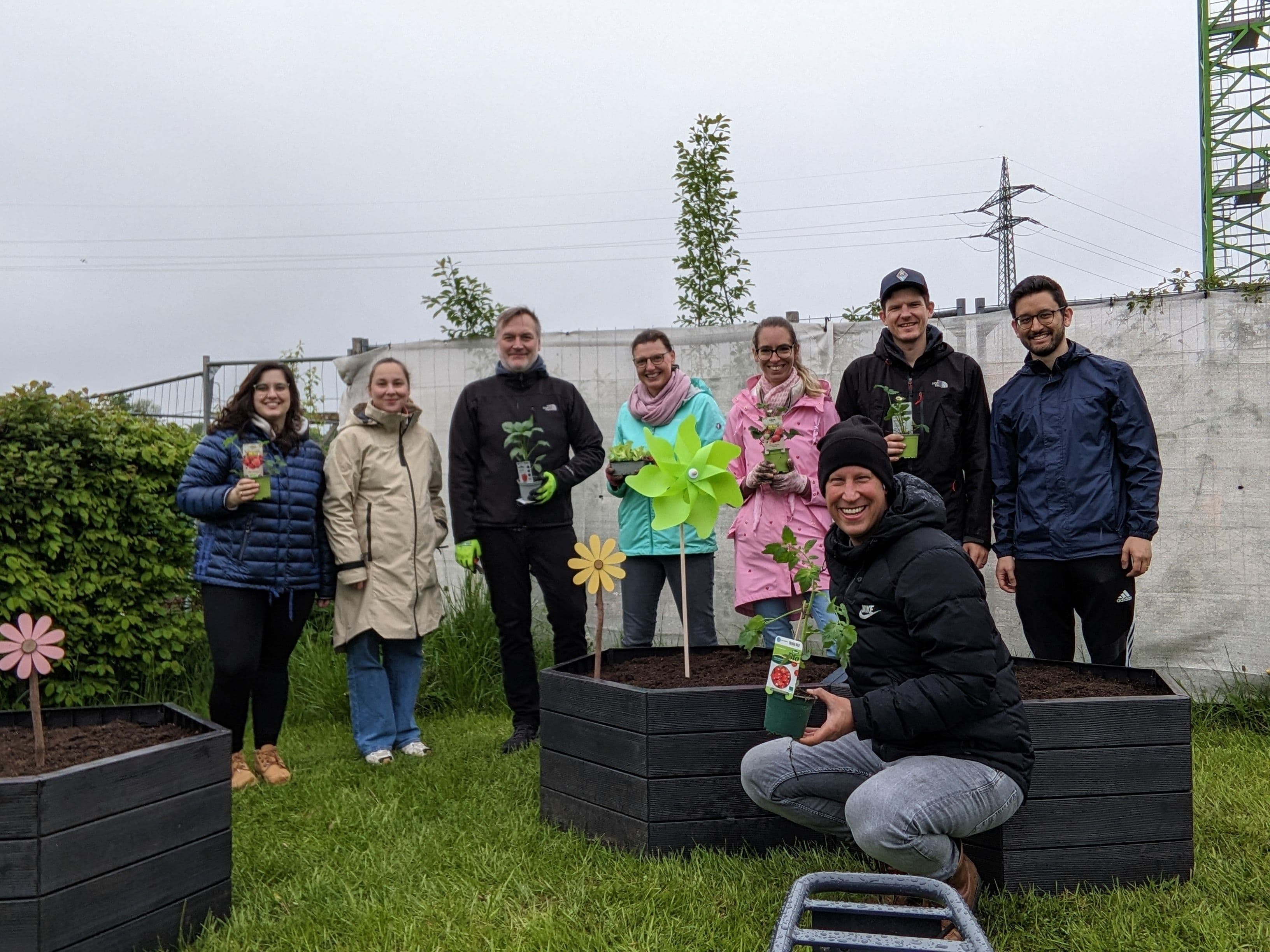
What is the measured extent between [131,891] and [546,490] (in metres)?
2.05

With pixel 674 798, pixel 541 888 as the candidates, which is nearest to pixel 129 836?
pixel 541 888

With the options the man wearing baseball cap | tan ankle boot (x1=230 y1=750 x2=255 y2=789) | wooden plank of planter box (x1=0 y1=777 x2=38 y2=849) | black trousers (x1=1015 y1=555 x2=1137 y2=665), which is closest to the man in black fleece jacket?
tan ankle boot (x1=230 y1=750 x2=255 y2=789)

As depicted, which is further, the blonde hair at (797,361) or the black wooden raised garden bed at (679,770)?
the blonde hair at (797,361)

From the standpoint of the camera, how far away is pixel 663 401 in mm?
3805

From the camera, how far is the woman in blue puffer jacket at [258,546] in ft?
11.4

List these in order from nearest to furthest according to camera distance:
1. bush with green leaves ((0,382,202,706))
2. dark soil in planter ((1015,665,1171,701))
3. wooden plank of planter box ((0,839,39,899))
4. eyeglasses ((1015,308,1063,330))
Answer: wooden plank of planter box ((0,839,39,899)), dark soil in planter ((1015,665,1171,701)), eyeglasses ((1015,308,1063,330)), bush with green leaves ((0,382,202,706))

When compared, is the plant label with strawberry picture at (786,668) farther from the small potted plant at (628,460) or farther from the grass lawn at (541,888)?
the small potted plant at (628,460)

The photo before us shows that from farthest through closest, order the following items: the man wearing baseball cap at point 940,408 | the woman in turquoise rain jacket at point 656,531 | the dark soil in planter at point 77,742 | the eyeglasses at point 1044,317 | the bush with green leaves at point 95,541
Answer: the bush with green leaves at point 95,541 → the woman in turquoise rain jacket at point 656,531 → the man wearing baseball cap at point 940,408 → the eyeglasses at point 1044,317 → the dark soil in planter at point 77,742

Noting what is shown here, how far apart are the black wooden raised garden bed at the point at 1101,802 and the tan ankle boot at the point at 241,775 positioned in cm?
250

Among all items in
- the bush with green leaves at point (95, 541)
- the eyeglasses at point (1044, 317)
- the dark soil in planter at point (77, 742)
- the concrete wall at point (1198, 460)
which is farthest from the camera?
the bush with green leaves at point (95, 541)

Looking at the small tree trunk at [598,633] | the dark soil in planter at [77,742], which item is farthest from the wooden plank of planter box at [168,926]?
the small tree trunk at [598,633]

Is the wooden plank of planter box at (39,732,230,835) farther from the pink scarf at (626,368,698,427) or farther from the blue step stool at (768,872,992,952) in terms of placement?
the pink scarf at (626,368,698,427)

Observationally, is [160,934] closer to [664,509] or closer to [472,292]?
[664,509]

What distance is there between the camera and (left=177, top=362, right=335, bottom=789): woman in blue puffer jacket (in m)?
3.47
